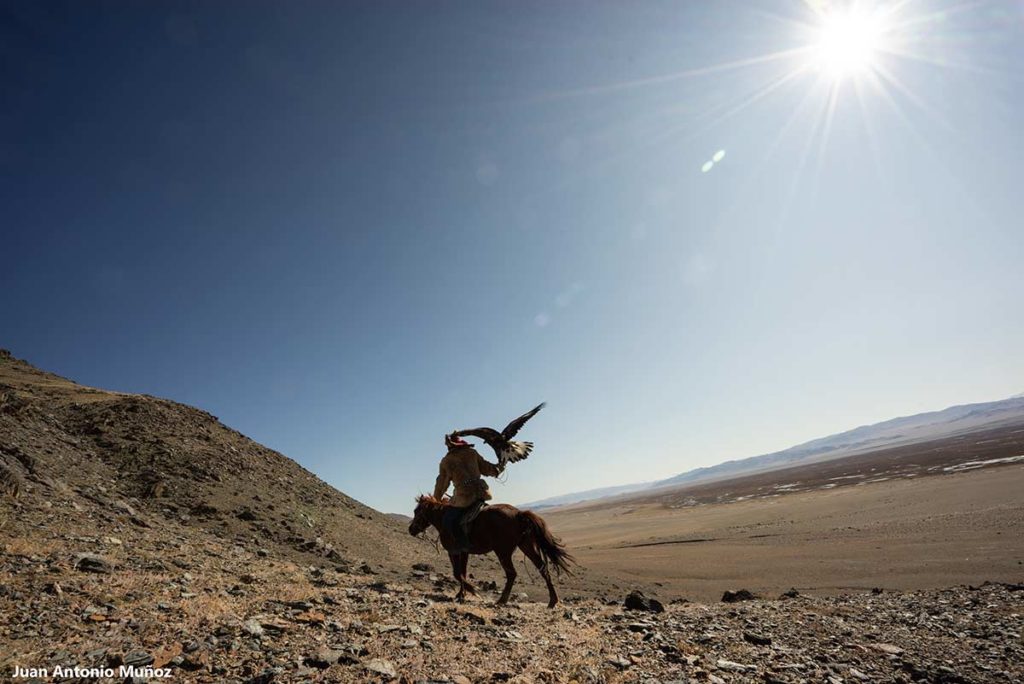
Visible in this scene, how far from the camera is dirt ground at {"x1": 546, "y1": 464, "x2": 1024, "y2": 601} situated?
49.3 ft

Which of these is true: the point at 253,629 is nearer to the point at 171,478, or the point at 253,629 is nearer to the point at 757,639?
the point at 757,639

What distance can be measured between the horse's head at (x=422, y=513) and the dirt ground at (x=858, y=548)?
9397 mm

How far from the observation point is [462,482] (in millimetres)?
9695

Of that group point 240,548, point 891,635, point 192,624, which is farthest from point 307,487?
point 891,635

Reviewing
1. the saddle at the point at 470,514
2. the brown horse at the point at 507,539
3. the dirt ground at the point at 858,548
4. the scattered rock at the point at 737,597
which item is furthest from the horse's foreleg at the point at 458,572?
the dirt ground at the point at 858,548

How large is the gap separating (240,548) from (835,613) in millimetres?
13655

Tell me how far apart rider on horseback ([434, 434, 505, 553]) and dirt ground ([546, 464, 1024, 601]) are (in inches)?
354

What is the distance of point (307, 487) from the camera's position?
64.1 ft

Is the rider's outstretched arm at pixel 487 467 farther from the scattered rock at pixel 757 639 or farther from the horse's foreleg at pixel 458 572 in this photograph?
the scattered rock at pixel 757 639

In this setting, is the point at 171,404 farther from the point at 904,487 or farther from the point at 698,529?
the point at 904,487

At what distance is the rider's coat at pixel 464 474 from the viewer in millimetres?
9633

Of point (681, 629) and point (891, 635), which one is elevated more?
point (681, 629)

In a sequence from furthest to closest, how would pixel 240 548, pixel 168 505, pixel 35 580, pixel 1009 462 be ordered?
pixel 1009 462 < pixel 168 505 < pixel 240 548 < pixel 35 580

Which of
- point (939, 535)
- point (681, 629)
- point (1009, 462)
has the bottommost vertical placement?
point (1009, 462)
